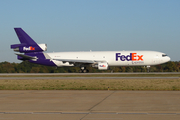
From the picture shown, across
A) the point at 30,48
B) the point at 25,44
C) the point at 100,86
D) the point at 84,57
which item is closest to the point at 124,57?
the point at 84,57

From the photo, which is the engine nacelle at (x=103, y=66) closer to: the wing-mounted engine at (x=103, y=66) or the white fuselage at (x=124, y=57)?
the wing-mounted engine at (x=103, y=66)

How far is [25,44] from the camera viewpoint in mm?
51906

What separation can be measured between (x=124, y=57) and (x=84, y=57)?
8363 millimetres

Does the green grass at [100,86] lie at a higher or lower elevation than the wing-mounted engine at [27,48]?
lower

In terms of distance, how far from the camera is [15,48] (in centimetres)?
5206

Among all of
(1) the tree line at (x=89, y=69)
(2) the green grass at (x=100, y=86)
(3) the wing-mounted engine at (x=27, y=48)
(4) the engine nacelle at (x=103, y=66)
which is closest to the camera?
(2) the green grass at (x=100, y=86)

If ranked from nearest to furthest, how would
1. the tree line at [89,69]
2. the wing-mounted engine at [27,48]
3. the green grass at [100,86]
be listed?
the green grass at [100,86], the wing-mounted engine at [27,48], the tree line at [89,69]

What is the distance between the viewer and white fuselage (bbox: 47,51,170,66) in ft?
161

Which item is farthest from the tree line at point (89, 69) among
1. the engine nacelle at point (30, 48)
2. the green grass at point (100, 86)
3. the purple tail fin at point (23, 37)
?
the green grass at point (100, 86)

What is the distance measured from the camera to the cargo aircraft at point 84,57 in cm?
4906
